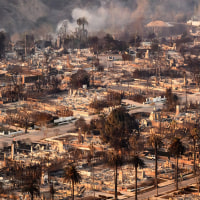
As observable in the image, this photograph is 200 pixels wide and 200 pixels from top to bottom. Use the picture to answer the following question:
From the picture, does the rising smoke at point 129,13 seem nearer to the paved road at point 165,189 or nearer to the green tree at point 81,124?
the green tree at point 81,124

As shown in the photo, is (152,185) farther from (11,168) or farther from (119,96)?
(119,96)

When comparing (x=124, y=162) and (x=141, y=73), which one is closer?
(x=124, y=162)

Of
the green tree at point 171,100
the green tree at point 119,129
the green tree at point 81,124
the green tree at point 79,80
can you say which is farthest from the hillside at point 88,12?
the green tree at point 119,129

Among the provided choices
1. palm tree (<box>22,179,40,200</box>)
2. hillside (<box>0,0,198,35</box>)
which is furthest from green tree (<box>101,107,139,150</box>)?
hillside (<box>0,0,198,35</box>)

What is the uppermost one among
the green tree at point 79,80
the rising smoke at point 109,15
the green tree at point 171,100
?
the rising smoke at point 109,15

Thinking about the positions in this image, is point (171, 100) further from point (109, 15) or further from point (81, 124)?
point (109, 15)

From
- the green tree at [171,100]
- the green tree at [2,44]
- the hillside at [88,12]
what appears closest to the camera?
the green tree at [171,100]

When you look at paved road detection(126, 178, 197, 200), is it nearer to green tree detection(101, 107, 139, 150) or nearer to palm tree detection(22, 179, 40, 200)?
palm tree detection(22, 179, 40, 200)

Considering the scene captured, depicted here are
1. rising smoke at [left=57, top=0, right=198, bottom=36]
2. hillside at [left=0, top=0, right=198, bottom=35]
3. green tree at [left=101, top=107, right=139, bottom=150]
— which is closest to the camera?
green tree at [left=101, top=107, right=139, bottom=150]

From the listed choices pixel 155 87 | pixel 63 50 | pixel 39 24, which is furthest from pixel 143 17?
pixel 155 87

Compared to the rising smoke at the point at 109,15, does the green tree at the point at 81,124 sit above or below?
below

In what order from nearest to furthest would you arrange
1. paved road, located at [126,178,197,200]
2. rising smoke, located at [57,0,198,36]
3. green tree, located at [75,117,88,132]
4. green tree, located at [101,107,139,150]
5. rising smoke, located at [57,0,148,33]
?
1. paved road, located at [126,178,197,200]
2. green tree, located at [101,107,139,150]
3. green tree, located at [75,117,88,132]
4. rising smoke, located at [57,0,148,33]
5. rising smoke, located at [57,0,198,36]
